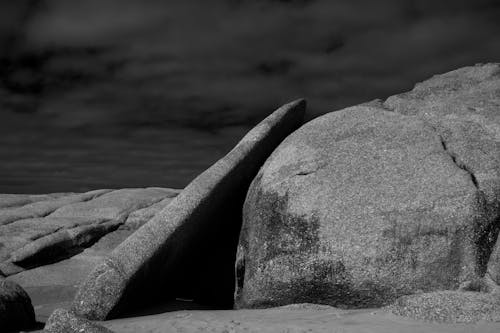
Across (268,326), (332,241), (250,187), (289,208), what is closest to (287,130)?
(250,187)

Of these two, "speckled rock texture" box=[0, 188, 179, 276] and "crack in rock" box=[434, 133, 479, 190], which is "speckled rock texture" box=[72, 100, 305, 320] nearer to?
"crack in rock" box=[434, 133, 479, 190]

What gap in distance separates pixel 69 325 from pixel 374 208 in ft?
12.1

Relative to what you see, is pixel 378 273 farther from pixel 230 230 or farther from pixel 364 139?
pixel 230 230

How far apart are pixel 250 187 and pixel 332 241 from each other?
1888 millimetres

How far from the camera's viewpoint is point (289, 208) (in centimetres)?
711

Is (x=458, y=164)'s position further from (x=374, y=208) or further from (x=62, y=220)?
(x=62, y=220)

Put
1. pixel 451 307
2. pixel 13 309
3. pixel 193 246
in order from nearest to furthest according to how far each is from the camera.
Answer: pixel 451 307 < pixel 13 309 < pixel 193 246

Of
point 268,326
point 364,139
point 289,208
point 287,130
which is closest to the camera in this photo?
point 268,326

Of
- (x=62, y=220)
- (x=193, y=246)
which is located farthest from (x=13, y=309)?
(x=62, y=220)

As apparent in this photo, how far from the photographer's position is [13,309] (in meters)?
6.62

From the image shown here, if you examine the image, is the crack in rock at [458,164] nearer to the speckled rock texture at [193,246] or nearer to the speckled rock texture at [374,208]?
the speckled rock texture at [374,208]

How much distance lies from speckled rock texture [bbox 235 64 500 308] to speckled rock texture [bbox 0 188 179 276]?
6112 mm

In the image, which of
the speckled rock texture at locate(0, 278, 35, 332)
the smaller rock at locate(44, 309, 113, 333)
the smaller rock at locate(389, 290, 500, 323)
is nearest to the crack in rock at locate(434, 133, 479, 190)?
the smaller rock at locate(389, 290, 500, 323)

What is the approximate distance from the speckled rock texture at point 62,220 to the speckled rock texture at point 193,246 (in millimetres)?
4865
